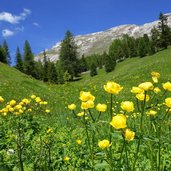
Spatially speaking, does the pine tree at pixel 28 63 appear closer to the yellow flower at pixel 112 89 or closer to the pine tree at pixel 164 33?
the pine tree at pixel 164 33

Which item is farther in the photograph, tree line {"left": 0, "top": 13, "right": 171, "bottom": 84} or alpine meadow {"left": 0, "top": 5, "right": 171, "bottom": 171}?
tree line {"left": 0, "top": 13, "right": 171, "bottom": 84}

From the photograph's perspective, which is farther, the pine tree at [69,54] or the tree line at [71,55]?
the pine tree at [69,54]

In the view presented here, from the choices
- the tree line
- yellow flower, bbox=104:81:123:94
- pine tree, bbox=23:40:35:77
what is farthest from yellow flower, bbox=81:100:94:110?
pine tree, bbox=23:40:35:77

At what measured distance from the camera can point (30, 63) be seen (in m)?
98.3

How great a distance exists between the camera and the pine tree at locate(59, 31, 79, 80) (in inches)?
3369

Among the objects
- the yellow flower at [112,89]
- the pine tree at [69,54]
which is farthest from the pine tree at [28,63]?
the yellow flower at [112,89]

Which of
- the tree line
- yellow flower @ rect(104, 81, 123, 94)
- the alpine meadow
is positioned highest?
the tree line

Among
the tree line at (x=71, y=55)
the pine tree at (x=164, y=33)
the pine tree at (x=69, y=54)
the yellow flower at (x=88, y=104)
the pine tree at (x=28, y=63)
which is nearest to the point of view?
the yellow flower at (x=88, y=104)

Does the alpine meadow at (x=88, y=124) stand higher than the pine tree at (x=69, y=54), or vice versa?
the pine tree at (x=69, y=54)

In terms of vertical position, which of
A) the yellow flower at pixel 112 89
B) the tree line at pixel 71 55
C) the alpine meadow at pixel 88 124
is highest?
the tree line at pixel 71 55

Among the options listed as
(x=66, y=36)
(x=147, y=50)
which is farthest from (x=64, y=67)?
(x=147, y=50)

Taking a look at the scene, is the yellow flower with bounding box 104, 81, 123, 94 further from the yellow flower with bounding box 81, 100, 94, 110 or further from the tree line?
the tree line

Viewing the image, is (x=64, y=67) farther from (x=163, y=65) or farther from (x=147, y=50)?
(x=163, y=65)

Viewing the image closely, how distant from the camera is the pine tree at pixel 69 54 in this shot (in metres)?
85.6
